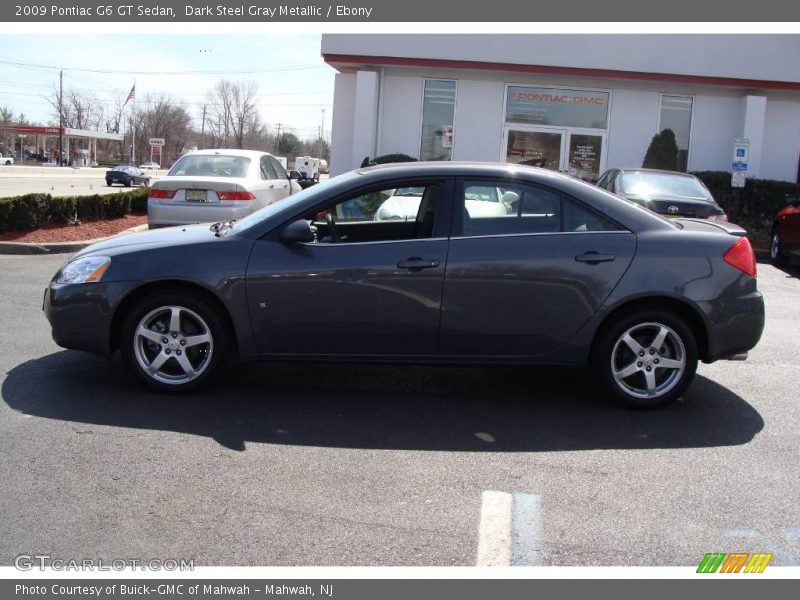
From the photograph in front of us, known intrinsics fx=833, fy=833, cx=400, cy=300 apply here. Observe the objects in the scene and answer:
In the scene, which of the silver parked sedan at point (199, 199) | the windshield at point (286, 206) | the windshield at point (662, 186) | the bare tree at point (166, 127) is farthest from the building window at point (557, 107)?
the bare tree at point (166, 127)

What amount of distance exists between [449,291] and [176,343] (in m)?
1.86

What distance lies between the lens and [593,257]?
18.1ft

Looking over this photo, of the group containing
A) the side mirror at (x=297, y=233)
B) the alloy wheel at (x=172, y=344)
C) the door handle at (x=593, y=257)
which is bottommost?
the alloy wheel at (x=172, y=344)

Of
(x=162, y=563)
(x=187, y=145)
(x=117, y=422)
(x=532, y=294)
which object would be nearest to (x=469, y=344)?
(x=532, y=294)

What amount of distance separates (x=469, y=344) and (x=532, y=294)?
53cm

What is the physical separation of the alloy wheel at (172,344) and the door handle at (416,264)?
137 cm

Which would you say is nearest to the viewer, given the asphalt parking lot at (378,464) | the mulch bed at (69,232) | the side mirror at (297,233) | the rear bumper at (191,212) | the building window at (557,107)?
the asphalt parking lot at (378,464)

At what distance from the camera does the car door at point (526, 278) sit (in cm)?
548

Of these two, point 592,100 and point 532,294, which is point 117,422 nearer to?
point 532,294

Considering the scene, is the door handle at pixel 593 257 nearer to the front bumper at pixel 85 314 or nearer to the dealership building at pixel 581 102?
the front bumper at pixel 85 314

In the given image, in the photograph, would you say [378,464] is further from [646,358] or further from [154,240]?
[154,240]

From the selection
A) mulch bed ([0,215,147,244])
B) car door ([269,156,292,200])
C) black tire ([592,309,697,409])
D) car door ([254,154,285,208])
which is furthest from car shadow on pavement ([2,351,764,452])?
car door ([269,156,292,200])

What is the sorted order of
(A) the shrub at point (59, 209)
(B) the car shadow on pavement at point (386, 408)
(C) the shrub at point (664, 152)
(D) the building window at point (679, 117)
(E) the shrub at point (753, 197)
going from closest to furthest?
1. (B) the car shadow on pavement at point (386, 408)
2. (A) the shrub at point (59, 209)
3. (E) the shrub at point (753, 197)
4. (C) the shrub at point (664, 152)
5. (D) the building window at point (679, 117)

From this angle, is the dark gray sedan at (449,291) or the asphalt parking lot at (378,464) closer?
the asphalt parking lot at (378,464)
